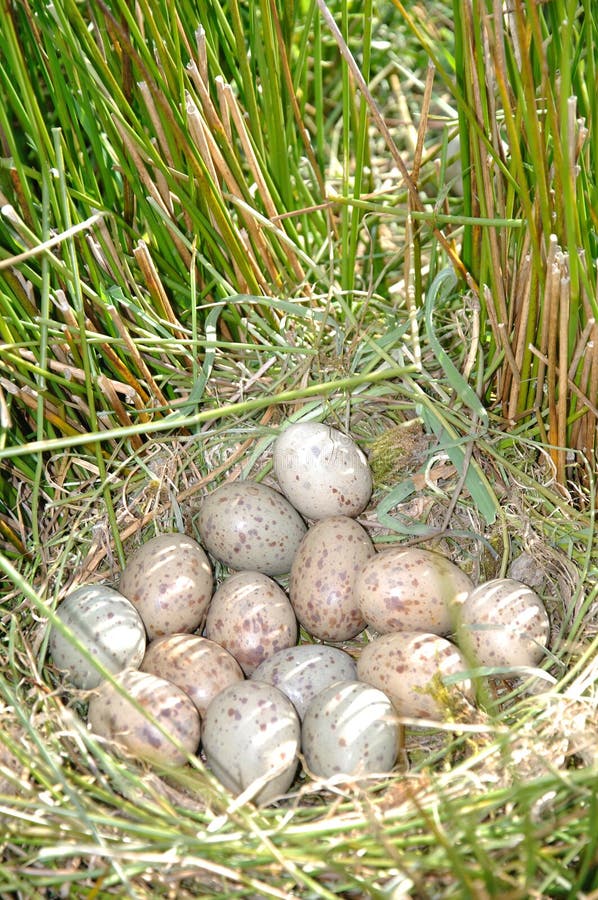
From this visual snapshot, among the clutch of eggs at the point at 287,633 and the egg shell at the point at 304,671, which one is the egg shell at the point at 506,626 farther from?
the egg shell at the point at 304,671

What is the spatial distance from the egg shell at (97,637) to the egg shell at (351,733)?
256 mm

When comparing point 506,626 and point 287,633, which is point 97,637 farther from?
point 506,626

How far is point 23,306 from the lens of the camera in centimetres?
131

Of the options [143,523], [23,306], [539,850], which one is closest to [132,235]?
[23,306]

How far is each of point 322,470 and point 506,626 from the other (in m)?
0.34

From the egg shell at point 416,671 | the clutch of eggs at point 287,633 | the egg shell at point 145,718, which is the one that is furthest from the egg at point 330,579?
the egg shell at point 145,718

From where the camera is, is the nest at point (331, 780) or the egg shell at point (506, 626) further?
the egg shell at point (506, 626)

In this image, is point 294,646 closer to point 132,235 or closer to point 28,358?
point 28,358

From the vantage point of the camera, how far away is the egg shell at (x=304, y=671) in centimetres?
121

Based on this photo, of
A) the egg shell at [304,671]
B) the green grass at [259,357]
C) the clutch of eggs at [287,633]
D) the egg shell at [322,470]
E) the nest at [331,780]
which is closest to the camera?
the nest at [331,780]

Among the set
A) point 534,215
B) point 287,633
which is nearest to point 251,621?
point 287,633

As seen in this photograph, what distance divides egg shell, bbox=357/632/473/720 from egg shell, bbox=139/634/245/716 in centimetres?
19

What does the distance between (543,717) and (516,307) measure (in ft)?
1.79

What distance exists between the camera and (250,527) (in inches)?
52.3
